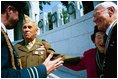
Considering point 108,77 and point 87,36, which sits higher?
point 108,77

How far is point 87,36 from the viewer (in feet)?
29.1

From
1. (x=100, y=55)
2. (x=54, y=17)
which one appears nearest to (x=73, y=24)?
(x=54, y=17)

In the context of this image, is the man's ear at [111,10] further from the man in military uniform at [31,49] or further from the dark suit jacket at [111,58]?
the man in military uniform at [31,49]

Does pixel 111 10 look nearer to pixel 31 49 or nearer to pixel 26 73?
pixel 26 73

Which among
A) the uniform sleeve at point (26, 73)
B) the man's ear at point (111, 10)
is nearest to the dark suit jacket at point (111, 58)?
the man's ear at point (111, 10)

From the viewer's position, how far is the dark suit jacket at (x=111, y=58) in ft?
7.61

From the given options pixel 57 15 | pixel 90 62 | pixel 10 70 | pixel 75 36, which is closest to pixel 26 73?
pixel 10 70

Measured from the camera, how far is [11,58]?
203 cm

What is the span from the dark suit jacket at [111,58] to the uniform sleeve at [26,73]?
675 mm

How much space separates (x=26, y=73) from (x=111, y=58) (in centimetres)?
87

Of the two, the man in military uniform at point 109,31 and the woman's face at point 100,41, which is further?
→ the woman's face at point 100,41

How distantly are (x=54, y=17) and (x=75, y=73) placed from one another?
6942 millimetres

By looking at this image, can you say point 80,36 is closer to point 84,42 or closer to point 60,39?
point 84,42

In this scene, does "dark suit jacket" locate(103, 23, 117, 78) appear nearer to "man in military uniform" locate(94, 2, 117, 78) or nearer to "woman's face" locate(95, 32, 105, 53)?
"man in military uniform" locate(94, 2, 117, 78)
